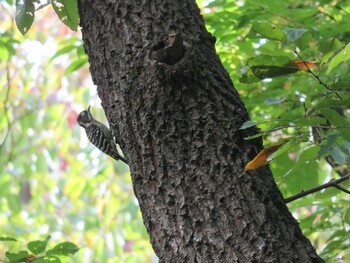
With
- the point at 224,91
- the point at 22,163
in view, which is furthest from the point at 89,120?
the point at 22,163

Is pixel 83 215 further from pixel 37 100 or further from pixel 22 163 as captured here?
pixel 37 100

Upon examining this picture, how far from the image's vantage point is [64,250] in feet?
7.50

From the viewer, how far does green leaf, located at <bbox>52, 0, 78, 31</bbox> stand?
1.89 m

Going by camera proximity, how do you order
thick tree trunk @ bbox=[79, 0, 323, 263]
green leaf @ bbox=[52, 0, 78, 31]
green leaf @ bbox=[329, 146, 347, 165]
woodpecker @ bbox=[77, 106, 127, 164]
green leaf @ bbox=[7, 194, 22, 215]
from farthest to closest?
green leaf @ bbox=[7, 194, 22, 215] → woodpecker @ bbox=[77, 106, 127, 164] → green leaf @ bbox=[52, 0, 78, 31] → thick tree trunk @ bbox=[79, 0, 323, 263] → green leaf @ bbox=[329, 146, 347, 165]

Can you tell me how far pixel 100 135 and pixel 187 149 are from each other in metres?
1.06

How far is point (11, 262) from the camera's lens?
7.41 feet

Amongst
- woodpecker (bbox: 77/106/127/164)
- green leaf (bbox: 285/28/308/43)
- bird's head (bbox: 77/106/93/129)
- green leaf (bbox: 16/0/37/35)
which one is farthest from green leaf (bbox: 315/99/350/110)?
bird's head (bbox: 77/106/93/129)

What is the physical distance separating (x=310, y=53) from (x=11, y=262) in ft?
4.11

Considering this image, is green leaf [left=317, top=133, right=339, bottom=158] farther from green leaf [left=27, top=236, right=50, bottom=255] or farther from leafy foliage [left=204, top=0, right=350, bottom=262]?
green leaf [left=27, top=236, right=50, bottom=255]

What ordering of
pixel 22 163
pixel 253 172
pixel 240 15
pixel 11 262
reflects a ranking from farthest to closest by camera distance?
pixel 22 163 → pixel 240 15 → pixel 11 262 → pixel 253 172

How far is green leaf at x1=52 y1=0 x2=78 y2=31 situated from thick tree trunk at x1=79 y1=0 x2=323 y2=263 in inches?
8.1

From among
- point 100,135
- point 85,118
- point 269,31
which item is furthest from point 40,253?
point 269,31

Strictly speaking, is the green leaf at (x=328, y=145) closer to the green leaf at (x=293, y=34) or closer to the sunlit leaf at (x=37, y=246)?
the green leaf at (x=293, y=34)

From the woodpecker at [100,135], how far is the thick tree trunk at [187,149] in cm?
79
